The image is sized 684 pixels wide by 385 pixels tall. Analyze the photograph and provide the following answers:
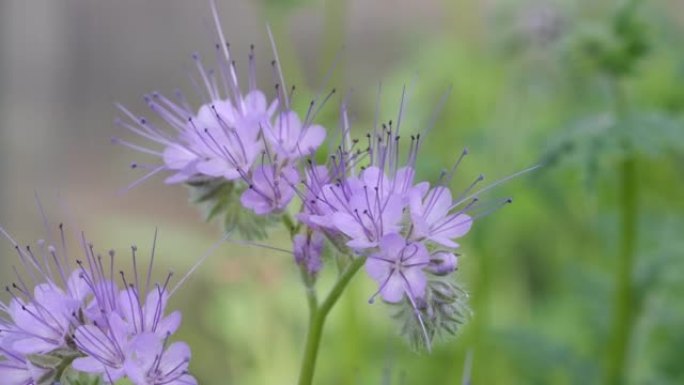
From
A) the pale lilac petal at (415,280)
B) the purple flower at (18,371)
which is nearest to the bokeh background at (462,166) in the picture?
the pale lilac petal at (415,280)

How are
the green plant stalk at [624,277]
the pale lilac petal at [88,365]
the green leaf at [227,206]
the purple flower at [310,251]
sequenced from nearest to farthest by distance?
the pale lilac petal at [88,365]
the purple flower at [310,251]
the green leaf at [227,206]
the green plant stalk at [624,277]

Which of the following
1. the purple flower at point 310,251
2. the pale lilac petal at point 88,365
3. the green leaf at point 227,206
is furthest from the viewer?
the green leaf at point 227,206

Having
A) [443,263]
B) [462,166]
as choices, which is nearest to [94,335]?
[443,263]

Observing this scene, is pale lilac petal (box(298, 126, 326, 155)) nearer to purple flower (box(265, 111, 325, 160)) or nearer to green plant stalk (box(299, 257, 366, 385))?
purple flower (box(265, 111, 325, 160))

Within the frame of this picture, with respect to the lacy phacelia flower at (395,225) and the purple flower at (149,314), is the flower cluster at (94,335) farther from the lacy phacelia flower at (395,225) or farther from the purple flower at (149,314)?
the lacy phacelia flower at (395,225)

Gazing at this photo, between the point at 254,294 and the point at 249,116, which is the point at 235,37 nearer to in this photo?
the point at 254,294
